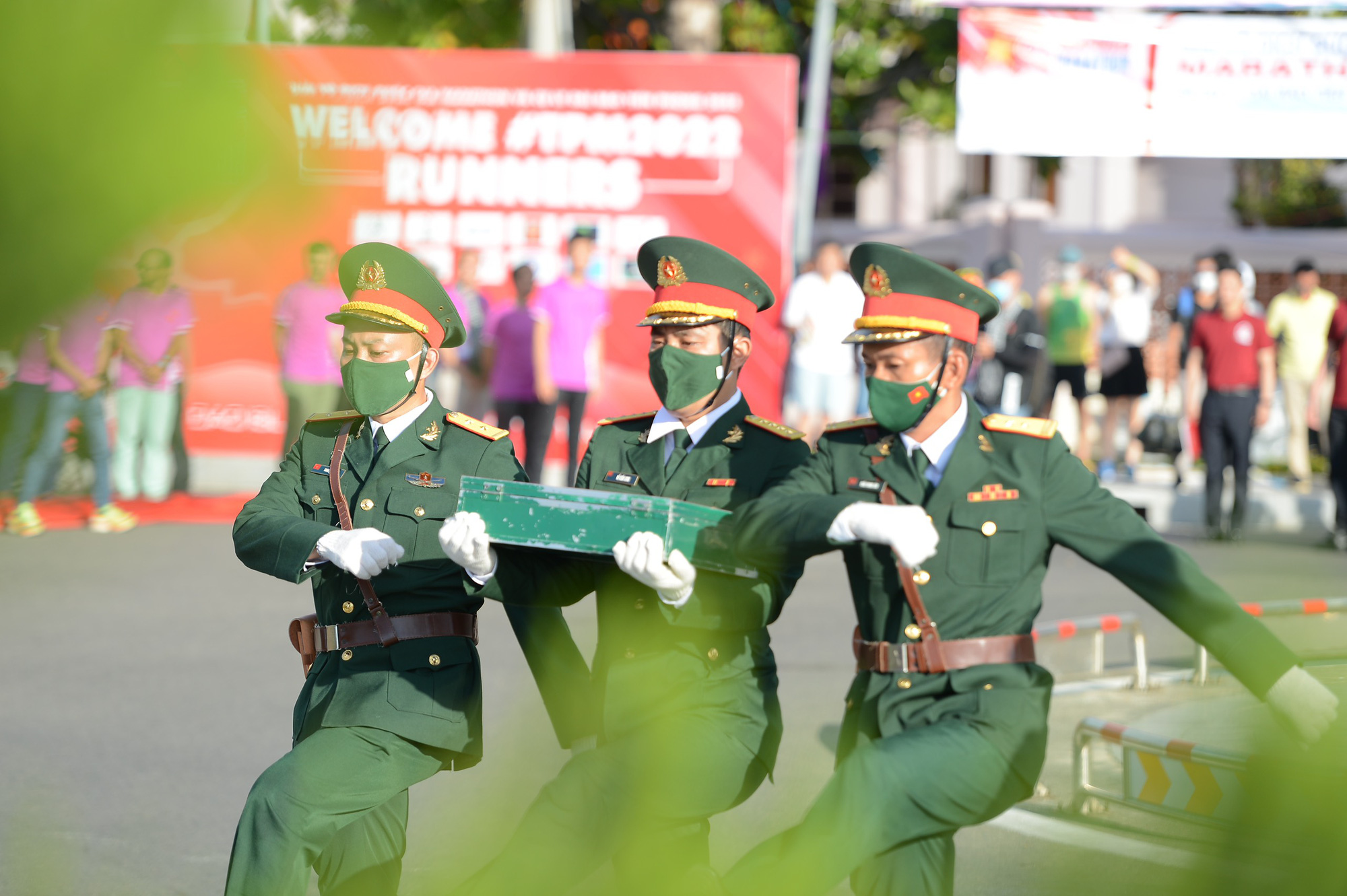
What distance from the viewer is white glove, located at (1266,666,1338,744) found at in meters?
1.00

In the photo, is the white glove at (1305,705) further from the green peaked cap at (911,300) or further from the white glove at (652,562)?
the green peaked cap at (911,300)

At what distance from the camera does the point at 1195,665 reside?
6.75 meters

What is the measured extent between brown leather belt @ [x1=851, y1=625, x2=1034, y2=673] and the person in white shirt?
29.4 ft

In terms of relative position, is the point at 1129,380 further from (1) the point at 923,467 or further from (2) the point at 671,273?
(1) the point at 923,467

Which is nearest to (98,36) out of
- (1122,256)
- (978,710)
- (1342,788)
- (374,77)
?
(1342,788)

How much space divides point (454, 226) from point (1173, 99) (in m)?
7.52

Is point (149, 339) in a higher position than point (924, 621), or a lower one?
higher

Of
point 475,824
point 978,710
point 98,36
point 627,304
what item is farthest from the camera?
point 627,304

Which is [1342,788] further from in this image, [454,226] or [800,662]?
[454,226]

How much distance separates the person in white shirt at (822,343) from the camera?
12031 millimetres

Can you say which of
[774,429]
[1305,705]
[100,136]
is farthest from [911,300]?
[100,136]

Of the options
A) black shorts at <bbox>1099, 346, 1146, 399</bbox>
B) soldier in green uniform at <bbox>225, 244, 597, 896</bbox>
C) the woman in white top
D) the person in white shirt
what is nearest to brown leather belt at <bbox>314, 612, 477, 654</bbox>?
soldier in green uniform at <bbox>225, 244, 597, 896</bbox>

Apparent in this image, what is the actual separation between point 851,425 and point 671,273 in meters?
0.62

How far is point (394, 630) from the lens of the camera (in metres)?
3.28
